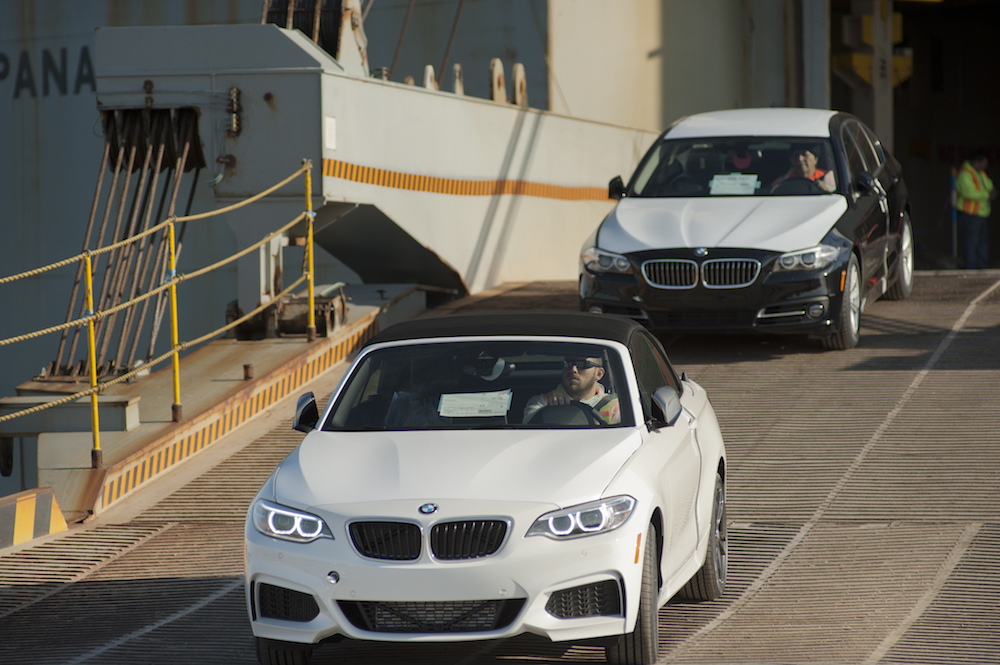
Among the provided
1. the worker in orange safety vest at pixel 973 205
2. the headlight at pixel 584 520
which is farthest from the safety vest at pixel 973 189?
the headlight at pixel 584 520

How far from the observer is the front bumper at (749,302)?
10.5 m

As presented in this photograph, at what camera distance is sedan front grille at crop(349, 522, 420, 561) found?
4.82 meters

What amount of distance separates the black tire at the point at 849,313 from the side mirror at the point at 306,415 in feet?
19.5

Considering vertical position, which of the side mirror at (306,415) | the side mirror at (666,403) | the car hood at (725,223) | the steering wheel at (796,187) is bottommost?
the side mirror at (306,415)

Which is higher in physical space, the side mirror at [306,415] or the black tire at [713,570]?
the side mirror at [306,415]

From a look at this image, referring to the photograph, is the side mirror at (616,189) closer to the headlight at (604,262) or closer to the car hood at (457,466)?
the headlight at (604,262)

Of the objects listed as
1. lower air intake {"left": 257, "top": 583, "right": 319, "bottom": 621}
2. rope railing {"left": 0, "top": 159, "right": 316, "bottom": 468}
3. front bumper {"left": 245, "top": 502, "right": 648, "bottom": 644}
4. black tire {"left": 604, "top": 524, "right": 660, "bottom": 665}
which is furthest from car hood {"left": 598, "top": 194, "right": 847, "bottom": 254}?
lower air intake {"left": 257, "top": 583, "right": 319, "bottom": 621}

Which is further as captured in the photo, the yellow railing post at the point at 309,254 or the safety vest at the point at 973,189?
the safety vest at the point at 973,189

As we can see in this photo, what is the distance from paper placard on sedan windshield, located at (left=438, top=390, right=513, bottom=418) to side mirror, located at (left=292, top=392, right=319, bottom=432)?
0.58m

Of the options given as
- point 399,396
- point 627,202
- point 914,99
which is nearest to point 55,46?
point 627,202

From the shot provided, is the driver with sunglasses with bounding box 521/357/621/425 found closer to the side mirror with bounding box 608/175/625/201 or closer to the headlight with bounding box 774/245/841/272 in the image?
the headlight with bounding box 774/245/841/272

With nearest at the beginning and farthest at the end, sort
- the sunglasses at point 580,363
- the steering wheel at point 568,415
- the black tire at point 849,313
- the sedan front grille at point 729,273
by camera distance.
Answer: the steering wheel at point 568,415 < the sunglasses at point 580,363 < the sedan front grille at point 729,273 < the black tire at point 849,313

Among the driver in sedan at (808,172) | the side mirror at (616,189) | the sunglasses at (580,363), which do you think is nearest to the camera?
the sunglasses at (580,363)

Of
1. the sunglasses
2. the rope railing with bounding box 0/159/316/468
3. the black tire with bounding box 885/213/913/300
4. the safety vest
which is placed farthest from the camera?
the safety vest
